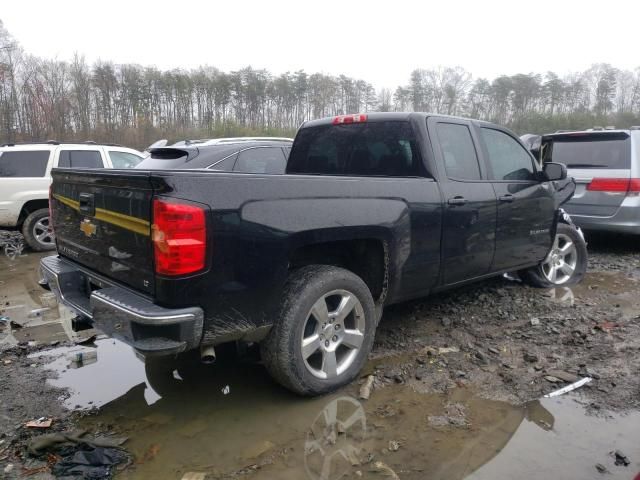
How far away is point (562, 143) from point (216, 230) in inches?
259

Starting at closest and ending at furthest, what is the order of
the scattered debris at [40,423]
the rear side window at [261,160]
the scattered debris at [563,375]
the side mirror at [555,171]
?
the scattered debris at [40,423] < the scattered debris at [563,375] < the side mirror at [555,171] < the rear side window at [261,160]

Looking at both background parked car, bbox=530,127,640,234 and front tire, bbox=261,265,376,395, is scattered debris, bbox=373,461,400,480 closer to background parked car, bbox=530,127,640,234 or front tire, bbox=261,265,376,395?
front tire, bbox=261,265,376,395

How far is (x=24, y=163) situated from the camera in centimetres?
789

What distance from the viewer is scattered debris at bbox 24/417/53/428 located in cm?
281

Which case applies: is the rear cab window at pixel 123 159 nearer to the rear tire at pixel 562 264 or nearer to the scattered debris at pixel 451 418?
the rear tire at pixel 562 264

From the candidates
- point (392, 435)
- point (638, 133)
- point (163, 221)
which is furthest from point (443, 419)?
point (638, 133)

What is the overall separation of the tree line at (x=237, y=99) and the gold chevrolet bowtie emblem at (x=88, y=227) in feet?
95.0

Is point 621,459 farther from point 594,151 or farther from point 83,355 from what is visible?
point 594,151

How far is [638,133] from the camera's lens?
21.7 ft

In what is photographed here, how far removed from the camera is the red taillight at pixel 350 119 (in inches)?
160

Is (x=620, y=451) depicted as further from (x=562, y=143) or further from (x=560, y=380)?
(x=562, y=143)

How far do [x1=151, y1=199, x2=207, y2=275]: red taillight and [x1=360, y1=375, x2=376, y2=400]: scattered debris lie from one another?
1.44 m

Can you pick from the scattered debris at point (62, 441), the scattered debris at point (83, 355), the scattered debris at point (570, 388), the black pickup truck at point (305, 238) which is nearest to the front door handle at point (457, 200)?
the black pickup truck at point (305, 238)

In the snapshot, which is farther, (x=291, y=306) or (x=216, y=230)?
(x=291, y=306)
